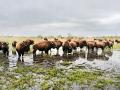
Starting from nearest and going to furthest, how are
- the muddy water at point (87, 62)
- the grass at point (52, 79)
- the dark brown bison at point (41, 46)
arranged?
1. the grass at point (52, 79)
2. the muddy water at point (87, 62)
3. the dark brown bison at point (41, 46)

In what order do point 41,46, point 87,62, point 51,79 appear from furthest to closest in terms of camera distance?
point 41,46
point 87,62
point 51,79

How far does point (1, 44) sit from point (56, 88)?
65.5ft

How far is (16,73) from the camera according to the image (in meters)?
20.9

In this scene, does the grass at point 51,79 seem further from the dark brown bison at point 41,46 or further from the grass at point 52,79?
the dark brown bison at point 41,46

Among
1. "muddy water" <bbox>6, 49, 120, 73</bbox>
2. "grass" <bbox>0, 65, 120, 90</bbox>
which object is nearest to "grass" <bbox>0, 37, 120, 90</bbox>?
"grass" <bbox>0, 65, 120, 90</bbox>

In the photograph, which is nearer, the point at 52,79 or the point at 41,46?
the point at 52,79

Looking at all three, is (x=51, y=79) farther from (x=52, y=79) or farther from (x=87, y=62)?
(x=87, y=62)

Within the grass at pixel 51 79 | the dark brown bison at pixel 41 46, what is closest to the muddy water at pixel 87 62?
the dark brown bison at pixel 41 46

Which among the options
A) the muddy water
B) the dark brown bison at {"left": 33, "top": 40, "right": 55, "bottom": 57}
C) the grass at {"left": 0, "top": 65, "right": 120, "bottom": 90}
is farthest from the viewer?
the dark brown bison at {"left": 33, "top": 40, "right": 55, "bottom": 57}

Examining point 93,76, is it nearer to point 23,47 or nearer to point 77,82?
point 77,82

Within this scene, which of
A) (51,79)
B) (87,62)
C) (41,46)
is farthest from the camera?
(41,46)

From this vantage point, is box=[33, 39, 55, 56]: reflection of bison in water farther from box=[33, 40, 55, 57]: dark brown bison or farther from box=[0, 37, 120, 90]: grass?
box=[0, 37, 120, 90]: grass

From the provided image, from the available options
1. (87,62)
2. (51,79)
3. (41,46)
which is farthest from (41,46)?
(51,79)

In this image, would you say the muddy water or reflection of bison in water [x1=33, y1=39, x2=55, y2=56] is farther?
reflection of bison in water [x1=33, y1=39, x2=55, y2=56]
